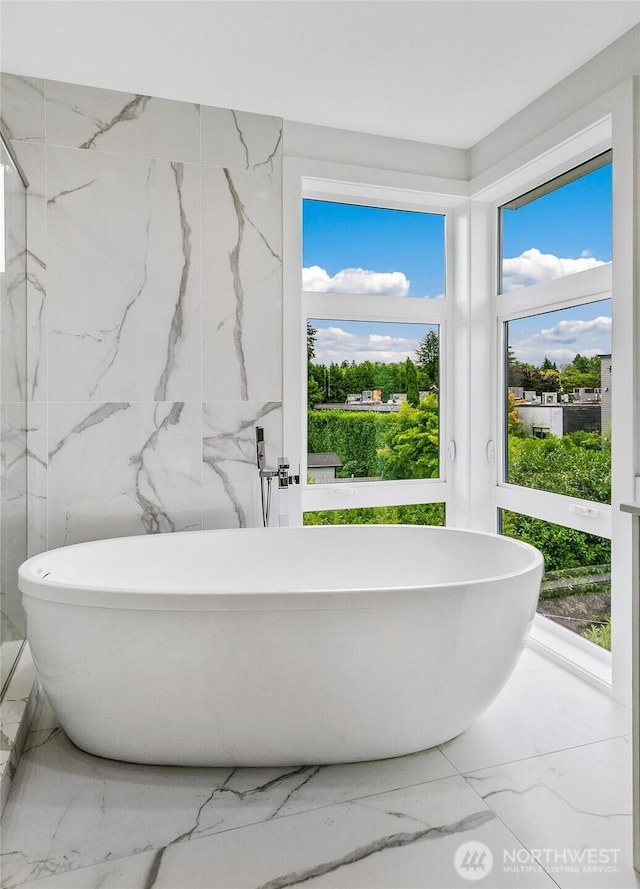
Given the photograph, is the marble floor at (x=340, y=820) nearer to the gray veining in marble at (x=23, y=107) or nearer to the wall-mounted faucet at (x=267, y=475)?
the wall-mounted faucet at (x=267, y=475)

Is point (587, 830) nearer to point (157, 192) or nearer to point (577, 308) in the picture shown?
point (577, 308)

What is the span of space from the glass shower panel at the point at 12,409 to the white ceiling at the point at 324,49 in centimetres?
51

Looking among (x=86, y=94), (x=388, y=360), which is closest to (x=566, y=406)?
(x=388, y=360)

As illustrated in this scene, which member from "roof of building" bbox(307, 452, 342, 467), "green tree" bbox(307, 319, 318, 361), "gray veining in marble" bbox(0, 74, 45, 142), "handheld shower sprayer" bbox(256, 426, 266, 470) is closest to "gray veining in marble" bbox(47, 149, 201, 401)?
"gray veining in marble" bbox(0, 74, 45, 142)

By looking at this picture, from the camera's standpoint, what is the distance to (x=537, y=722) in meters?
2.15

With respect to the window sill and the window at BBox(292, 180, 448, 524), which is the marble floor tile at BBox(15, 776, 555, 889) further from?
the window at BBox(292, 180, 448, 524)

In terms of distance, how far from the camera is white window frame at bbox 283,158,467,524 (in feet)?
9.57

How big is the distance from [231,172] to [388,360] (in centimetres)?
124

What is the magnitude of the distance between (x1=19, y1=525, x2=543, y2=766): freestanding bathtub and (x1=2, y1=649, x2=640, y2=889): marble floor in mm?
78

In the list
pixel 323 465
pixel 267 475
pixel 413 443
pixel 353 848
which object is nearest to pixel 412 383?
pixel 413 443

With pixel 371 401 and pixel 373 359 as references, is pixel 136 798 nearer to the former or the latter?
pixel 371 401

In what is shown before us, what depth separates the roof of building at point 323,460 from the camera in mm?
3158

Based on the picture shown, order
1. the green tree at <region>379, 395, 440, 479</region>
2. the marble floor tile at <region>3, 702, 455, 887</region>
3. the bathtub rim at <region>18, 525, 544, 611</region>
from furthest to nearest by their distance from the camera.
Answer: the green tree at <region>379, 395, 440, 479</region> → the bathtub rim at <region>18, 525, 544, 611</region> → the marble floor tile at <region>3, 702, 455, 887</region>

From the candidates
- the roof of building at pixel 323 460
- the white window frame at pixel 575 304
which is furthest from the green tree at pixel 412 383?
the roof of building at pixel 323 460
